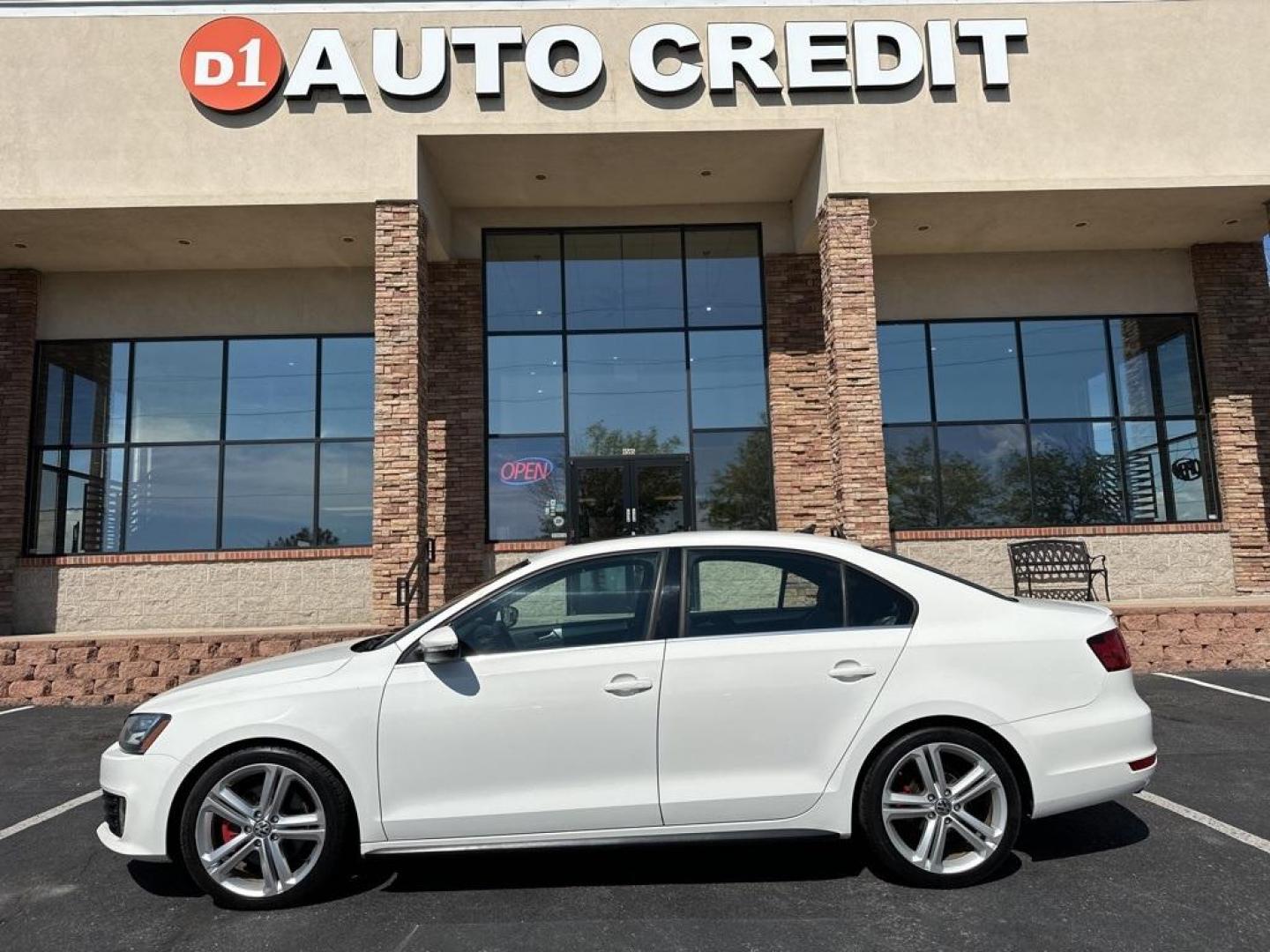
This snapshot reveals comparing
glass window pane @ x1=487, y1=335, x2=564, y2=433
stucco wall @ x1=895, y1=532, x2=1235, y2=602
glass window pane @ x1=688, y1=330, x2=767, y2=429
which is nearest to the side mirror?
glass window pane @ x1=487, y1=335, x2=564, y2=433

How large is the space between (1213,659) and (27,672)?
13.5 m

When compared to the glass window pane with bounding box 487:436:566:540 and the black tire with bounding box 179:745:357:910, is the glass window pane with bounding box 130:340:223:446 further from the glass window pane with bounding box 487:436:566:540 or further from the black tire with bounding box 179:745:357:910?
the black tire with bounding box 179:745:357:910

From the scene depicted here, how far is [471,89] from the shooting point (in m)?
10.6

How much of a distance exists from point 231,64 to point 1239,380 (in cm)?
1570

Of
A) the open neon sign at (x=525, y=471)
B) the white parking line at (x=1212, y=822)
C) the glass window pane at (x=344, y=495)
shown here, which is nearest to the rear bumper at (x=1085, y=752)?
the white parking line at (x=1212, y=822)

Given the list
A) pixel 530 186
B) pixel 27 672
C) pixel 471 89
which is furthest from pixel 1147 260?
pixel 27 672

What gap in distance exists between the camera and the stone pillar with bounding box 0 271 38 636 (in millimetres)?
11922

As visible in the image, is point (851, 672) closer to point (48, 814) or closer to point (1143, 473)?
point (48, 814)

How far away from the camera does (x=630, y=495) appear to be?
40.2 ft

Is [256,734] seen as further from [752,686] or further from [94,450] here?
[94,450]

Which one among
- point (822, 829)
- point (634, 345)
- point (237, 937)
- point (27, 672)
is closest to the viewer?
point (237, 937)

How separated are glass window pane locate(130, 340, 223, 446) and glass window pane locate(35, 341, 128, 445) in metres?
0.25

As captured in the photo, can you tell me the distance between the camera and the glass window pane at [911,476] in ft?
41.3

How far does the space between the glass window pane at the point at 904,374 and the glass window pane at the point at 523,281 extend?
17.7ft
